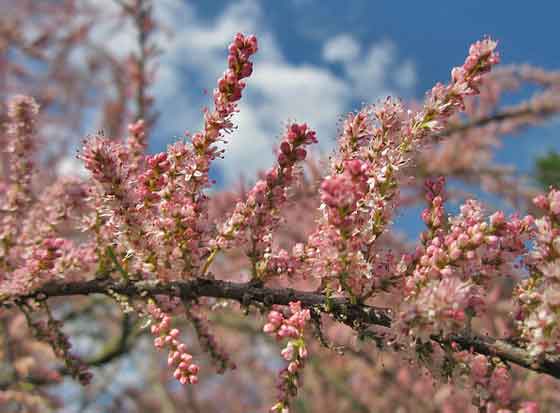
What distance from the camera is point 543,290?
5.65 feet

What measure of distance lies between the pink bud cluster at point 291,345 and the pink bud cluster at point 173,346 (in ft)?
0.91

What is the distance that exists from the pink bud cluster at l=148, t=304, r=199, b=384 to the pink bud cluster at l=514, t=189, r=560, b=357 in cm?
101

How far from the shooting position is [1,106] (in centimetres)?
532

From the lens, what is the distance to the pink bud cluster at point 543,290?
5.38 feet

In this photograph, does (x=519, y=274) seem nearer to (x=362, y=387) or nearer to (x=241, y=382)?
(x=362, y=387)

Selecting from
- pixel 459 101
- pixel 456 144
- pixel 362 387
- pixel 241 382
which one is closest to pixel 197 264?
pixel 459 101

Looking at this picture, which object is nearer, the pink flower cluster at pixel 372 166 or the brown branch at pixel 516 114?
the pink flower cluster at pixel 372 166

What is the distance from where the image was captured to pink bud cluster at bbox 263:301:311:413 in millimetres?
1792

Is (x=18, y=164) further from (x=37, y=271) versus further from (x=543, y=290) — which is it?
(x=543, y=290)

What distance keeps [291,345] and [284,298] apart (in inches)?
8.9

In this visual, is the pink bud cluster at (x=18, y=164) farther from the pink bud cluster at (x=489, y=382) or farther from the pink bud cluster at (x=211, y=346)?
the pink bud cluster at (x=489, y=382)

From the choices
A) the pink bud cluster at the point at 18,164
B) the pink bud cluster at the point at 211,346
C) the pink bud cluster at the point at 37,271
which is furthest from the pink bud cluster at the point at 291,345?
the pink bud cluster at the point at 18,164

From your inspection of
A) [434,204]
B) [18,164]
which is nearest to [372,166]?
[434,204]

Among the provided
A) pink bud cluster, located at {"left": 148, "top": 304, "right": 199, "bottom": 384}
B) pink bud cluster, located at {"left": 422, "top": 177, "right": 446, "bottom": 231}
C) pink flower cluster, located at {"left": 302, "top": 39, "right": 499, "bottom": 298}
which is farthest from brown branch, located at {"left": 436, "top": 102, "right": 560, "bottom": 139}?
pink bud cluster, located at {"left": 148, "top": 304, "right": 199, "bottom": 384}
